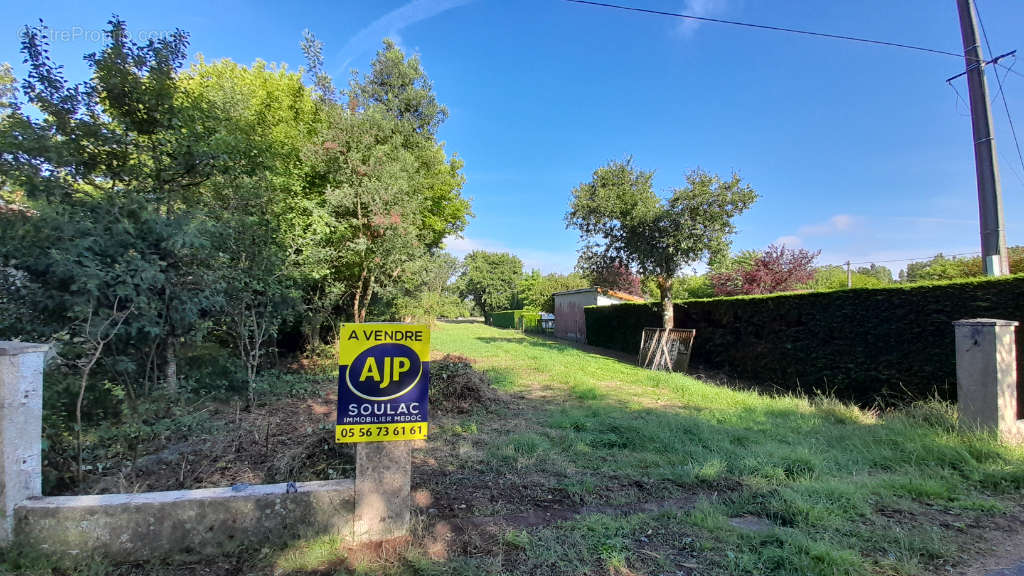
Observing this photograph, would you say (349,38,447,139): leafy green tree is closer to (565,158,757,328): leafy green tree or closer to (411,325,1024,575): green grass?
(565,158,757,328): leafy green tree

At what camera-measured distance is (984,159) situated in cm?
610

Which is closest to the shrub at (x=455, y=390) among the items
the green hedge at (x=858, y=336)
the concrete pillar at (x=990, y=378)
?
the concrete pillar at (x=990, y=378)

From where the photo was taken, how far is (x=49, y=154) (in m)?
3.71

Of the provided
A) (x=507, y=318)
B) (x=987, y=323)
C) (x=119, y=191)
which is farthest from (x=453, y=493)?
(x=507, y=318)

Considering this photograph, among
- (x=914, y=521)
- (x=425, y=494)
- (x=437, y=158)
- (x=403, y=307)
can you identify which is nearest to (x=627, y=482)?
(x=425, y=494)

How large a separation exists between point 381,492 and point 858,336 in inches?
310

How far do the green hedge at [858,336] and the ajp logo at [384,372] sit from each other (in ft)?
23.6

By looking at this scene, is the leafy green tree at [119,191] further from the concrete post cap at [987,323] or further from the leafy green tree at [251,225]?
the concrete post cap at [987,323]

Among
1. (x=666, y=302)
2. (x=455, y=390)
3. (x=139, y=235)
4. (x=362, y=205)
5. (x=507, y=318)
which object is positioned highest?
(x=362, y=205)

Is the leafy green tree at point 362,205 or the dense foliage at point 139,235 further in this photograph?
the leafy green tree at point 362,205

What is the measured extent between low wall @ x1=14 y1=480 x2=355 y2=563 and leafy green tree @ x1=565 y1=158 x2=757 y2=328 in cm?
1091

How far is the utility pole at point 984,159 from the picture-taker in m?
5.91

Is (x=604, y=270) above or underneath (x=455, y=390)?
above

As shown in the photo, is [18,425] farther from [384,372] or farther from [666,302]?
[666,302]
